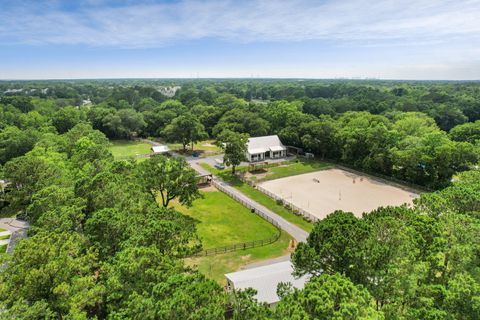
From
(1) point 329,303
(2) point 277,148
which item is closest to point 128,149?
(2) point 277,148

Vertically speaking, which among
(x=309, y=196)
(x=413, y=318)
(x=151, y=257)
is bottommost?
(x=309, y=196)

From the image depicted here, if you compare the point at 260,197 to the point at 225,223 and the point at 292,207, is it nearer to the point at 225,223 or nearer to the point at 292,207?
the point at 292,207

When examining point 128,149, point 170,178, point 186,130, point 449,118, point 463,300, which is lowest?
point 128,149

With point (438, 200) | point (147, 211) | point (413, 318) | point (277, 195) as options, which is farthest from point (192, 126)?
point (413, 318)

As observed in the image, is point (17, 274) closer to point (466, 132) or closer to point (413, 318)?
point (413, 318)

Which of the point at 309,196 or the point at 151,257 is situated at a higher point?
the point at 151,257
